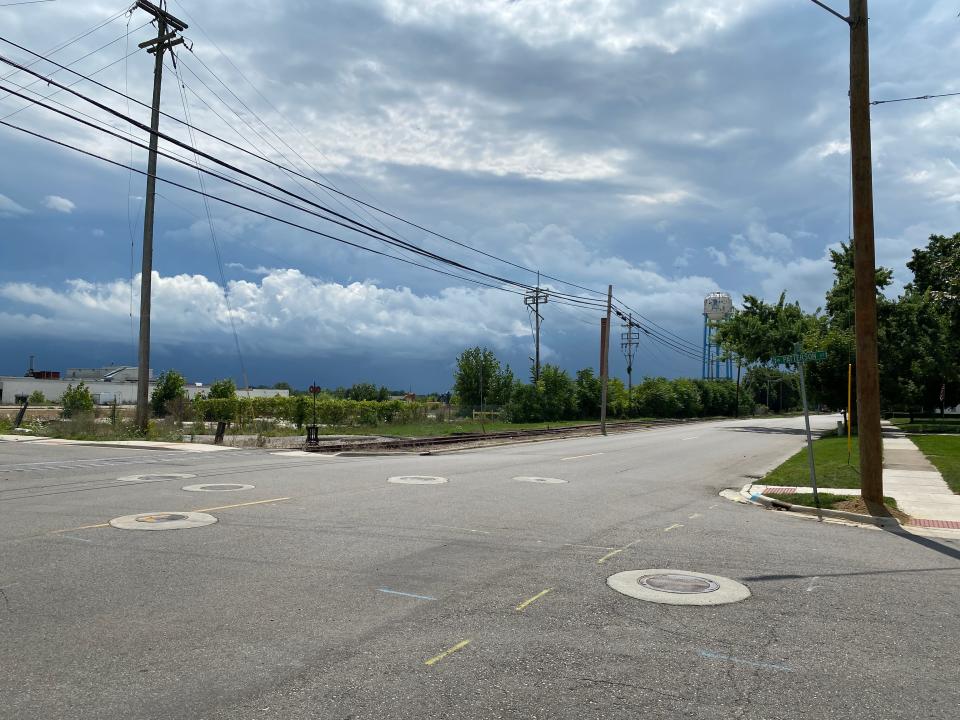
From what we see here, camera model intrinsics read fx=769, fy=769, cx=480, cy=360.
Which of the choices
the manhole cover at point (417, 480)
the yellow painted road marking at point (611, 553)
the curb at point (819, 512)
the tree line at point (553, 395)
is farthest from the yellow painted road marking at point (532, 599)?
the tree line at point (553, 395)

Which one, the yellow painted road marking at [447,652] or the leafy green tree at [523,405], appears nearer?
the yellow painted road marking at [447,652]

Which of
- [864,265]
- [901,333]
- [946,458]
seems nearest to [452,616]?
[864,265]

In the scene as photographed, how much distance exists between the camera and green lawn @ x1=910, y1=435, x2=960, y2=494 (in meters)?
17.3

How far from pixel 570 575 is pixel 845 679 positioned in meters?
2.90

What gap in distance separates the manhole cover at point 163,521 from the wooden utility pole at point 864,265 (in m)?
10.1

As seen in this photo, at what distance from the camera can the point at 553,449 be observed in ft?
91.1

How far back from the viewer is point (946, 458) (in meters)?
22.8

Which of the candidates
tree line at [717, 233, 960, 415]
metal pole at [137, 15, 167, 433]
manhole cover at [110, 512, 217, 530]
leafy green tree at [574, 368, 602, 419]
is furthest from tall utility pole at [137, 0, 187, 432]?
leafy green tree at [574, 368, 602, 419]

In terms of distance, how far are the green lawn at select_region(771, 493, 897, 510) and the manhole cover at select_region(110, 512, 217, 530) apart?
9730 mm

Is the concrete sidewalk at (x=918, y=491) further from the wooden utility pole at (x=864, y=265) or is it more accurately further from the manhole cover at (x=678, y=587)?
the manhole cover at (x=678, y=587)

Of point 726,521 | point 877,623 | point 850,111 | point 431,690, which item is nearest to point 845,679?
point 877,623

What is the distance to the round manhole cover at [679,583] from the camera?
22.9 feet

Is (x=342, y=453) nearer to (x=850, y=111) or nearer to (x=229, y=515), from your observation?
(x=229, y=515)

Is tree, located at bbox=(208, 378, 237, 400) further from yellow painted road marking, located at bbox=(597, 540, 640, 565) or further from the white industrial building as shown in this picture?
yellow painted road marking, located at bbox=(597, 540, 640, 565)
